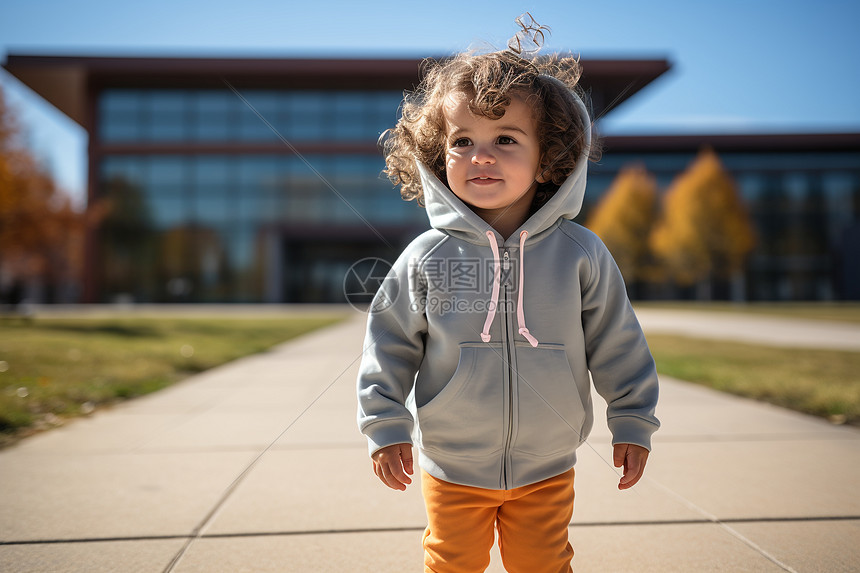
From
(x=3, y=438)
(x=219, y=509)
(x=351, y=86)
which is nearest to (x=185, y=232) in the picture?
(x=351, y=86)

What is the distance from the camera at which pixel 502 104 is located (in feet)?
5.33

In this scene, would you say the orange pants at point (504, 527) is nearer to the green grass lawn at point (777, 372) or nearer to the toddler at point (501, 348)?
the toddler at point (501, 348)

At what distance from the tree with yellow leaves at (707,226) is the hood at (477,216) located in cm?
3155

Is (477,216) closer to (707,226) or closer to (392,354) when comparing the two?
(392,354)

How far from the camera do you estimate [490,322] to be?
1.66 meters

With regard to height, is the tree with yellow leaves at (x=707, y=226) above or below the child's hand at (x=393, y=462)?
above

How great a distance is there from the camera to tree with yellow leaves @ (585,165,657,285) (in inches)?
1238

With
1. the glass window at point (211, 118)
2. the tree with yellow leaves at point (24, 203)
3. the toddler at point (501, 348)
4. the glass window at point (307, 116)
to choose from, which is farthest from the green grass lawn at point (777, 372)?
the glass window at point (211, 118)

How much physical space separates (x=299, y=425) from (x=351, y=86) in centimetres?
2583

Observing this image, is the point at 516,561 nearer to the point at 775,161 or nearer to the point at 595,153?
the point at 595,153

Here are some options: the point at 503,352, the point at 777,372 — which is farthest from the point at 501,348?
the point at 777,372

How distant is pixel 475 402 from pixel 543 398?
19cm

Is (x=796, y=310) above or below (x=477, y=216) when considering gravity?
below

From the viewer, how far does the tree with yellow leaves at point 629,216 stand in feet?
103
